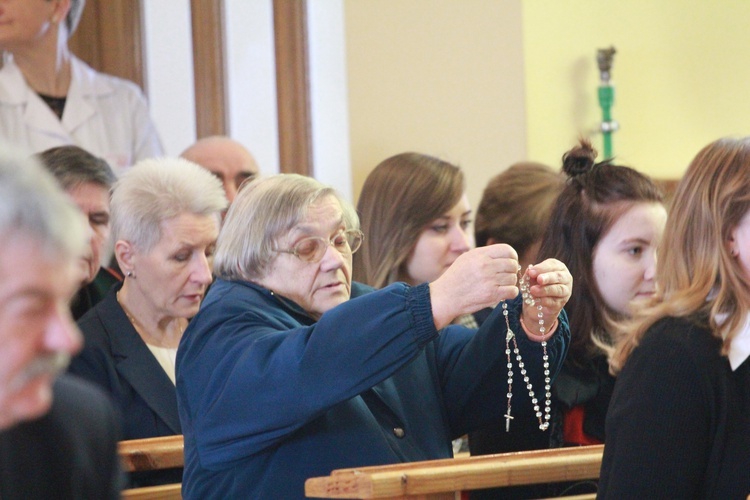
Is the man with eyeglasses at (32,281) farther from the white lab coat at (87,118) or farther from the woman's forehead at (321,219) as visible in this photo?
the white lab coat at (87,118)

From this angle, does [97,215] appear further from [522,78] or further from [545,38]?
[545,38]

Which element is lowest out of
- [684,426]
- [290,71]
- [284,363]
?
[684,426]

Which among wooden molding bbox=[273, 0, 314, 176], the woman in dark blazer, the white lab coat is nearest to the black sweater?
the woman in dark blazer

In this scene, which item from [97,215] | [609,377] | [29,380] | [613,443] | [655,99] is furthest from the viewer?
[655,99]

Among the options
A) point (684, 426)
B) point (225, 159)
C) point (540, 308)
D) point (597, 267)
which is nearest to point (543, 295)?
point (540, 308)

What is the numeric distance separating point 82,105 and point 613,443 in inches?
111

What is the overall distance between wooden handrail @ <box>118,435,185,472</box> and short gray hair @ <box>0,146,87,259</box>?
1.63 metres

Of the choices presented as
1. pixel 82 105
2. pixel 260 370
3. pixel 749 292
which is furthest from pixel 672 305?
pixel 82 105

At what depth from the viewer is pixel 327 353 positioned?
2299 millimetres

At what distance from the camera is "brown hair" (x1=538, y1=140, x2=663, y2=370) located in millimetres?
3115

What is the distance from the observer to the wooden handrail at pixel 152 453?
2.67m

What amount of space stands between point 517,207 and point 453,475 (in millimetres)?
1817

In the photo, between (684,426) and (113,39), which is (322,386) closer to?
(684,426)

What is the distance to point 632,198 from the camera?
10.4ft
